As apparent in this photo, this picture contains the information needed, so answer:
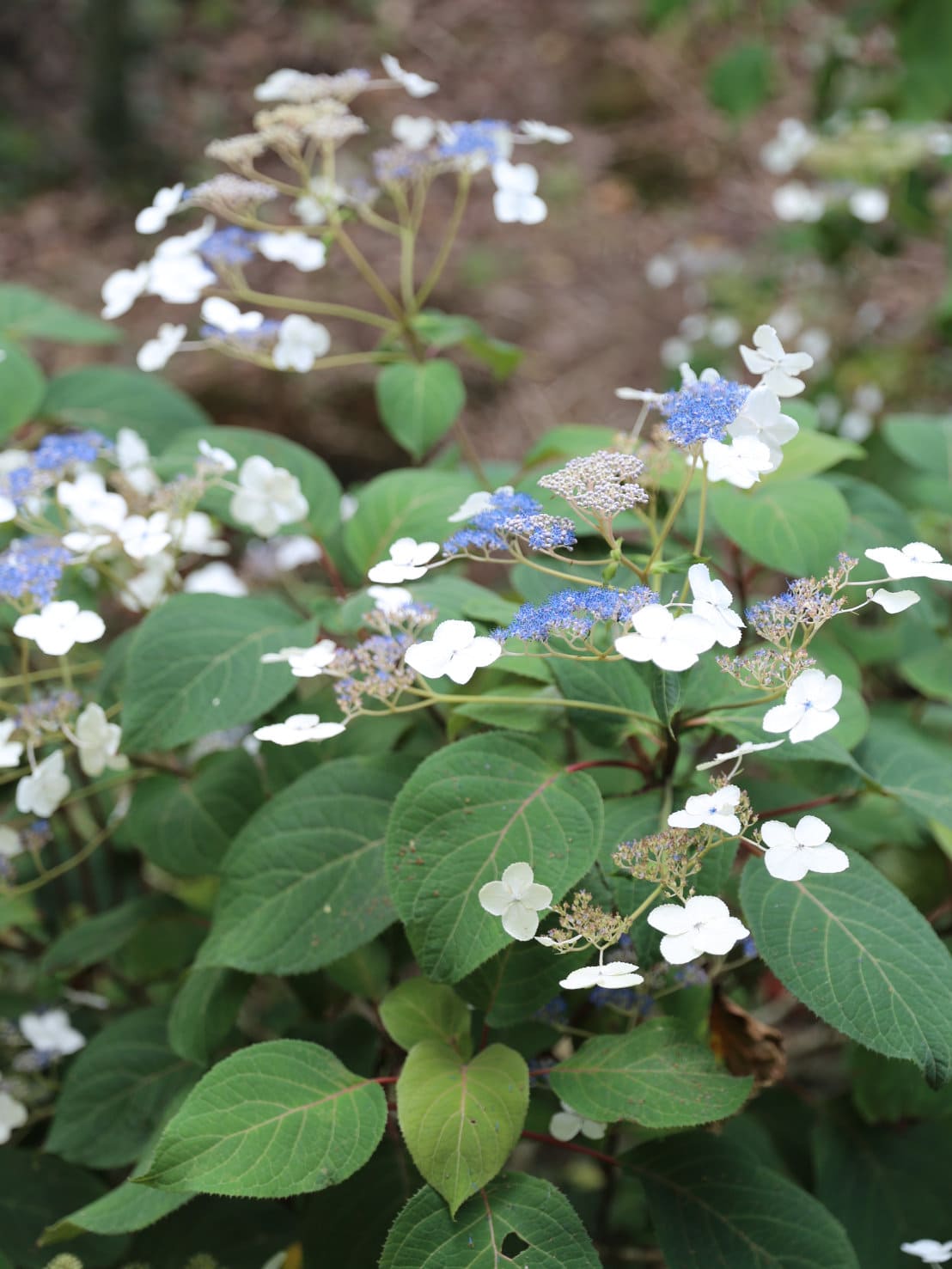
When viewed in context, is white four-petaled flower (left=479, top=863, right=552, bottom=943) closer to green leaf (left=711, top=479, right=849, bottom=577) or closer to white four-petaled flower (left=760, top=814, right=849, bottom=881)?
white four-petaled flower (left=760, top=814, right=849, bottom=881)

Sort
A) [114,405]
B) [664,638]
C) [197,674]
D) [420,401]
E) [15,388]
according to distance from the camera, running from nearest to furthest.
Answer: [664,638]
[197,674]
[420,401]
[15,388]
[114,405]

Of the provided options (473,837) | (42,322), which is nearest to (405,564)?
(473,837)

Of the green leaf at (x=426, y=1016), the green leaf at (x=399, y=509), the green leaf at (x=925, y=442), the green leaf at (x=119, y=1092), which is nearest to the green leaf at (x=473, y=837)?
the green leaf at (x=426, y=1016)

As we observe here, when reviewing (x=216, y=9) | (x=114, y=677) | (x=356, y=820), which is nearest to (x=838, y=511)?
(x=356, y=820)

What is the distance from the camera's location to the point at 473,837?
876 mm

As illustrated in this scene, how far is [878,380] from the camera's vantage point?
3525 mm

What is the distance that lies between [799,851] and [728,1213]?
0.39 meters

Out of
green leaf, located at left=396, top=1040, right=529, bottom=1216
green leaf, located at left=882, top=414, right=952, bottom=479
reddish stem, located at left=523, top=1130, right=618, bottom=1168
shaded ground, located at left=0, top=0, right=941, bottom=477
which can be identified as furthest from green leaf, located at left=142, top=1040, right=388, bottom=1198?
shaded ground, located at left=0, top=0, right=941, bottom=477

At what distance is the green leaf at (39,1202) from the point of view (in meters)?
1.10

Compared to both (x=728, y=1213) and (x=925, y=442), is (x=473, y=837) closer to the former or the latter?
(x=728, y=1213)

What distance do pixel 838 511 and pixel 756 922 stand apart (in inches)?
17.5

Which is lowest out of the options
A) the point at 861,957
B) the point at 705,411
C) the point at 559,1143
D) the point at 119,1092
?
the point at 119,1092

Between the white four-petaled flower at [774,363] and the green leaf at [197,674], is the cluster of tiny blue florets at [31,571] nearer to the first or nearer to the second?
the green leaf at [197,674]

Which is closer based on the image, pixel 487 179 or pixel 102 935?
pixel 102 935
